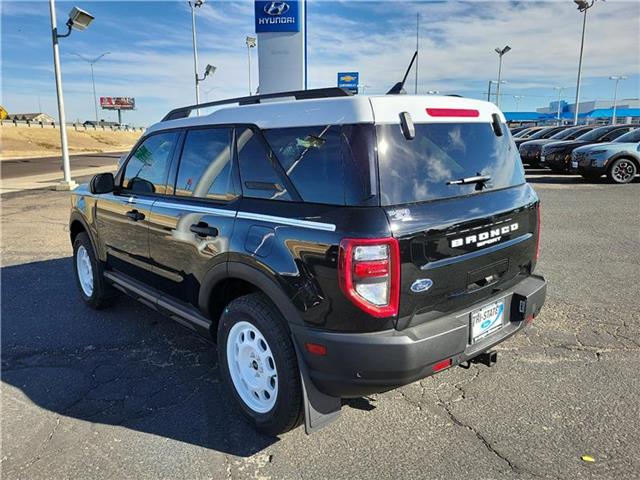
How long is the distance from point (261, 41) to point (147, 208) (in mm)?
9031

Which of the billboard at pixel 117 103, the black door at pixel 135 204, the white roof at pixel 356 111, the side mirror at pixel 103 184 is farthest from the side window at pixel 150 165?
the billboard at pixel 117 103

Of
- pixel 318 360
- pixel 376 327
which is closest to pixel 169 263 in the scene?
pixel 318 360

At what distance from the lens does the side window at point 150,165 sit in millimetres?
3617

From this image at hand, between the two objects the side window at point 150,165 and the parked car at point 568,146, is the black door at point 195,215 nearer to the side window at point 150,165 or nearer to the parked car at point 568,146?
the side window at point 150,165

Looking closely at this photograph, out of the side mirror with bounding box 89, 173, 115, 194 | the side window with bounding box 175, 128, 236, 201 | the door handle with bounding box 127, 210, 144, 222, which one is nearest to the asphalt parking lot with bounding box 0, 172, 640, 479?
the door handle with bounding box 127, 210, 144, 222

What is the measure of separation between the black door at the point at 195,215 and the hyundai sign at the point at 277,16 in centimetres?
900

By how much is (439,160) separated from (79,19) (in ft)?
42.6

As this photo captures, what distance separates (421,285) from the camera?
92.0 inches

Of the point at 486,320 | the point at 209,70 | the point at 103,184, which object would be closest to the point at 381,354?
the point at 486,320

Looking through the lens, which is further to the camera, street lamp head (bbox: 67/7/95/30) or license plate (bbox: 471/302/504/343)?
street lamp head (bbox: 67/7/95/30)

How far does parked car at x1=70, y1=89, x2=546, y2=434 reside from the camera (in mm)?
2264

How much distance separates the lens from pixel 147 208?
144 inches

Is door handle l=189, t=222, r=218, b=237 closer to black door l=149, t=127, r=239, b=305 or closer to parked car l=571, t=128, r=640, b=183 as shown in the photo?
black door l=149, t=127, r=239, b=305

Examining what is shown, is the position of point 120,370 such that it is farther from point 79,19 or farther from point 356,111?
point 79,19
